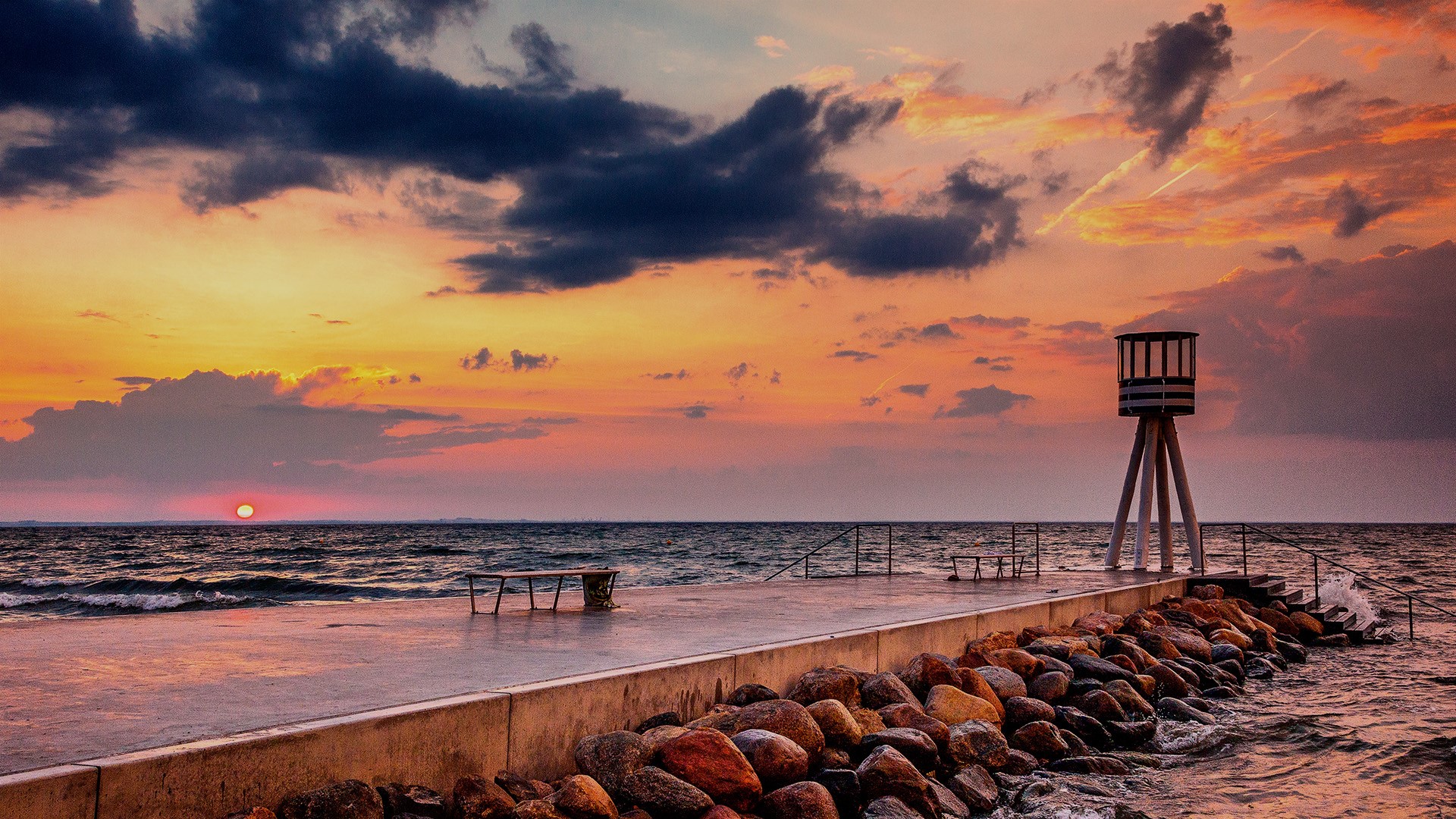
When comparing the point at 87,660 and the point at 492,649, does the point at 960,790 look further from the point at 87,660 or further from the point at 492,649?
the point at 87,660

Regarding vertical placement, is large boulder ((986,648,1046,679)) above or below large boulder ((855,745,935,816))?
above

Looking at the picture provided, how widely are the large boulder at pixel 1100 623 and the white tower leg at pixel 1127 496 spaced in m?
8.07

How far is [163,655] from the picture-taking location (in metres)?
7.50

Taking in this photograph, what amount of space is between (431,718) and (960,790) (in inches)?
158

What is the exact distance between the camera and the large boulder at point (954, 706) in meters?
8.62

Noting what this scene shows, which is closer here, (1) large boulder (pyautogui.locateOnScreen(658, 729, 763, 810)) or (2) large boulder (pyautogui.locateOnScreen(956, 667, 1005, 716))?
(1) large boulder (pyautogui.locateOnScreen(658, 729, 763, 810))

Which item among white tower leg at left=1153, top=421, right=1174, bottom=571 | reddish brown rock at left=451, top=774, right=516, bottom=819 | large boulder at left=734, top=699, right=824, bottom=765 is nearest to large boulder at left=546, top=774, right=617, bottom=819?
reddish brown rock at left=451, top=774, right=516, bottom=819

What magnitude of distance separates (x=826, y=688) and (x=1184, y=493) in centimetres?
1543

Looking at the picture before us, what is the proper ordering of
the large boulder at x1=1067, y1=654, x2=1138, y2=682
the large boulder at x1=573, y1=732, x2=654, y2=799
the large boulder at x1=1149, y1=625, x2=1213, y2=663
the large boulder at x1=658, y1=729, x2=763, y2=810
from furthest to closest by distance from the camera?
the large boulder at x1=1149, y1=625, x2=1213, y2=663 → the large boulder at x1=1067, y1=654, x2=1138, y2=682 → the large boulder at x1=658, y1=729, x2=763, y2=810 → the large boulder at x1=573, y1=732, x2=654, y2=799

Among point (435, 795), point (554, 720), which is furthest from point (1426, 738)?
point (435, 795)

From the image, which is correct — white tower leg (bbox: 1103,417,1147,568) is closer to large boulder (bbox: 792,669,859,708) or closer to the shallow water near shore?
the shallow water near shore

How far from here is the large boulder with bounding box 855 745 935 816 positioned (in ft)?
22.5

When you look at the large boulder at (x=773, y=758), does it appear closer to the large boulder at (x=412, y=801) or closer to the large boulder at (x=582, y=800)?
the large boulder at (x=582, y=800)

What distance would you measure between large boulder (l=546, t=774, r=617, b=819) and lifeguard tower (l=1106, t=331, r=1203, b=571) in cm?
1740
